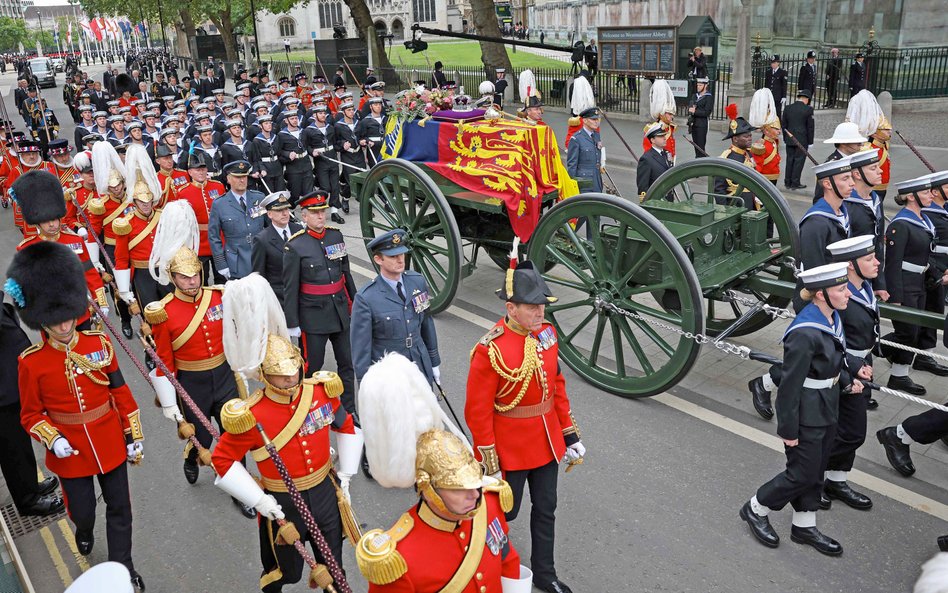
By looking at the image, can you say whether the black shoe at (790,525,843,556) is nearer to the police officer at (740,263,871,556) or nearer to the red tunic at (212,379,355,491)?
the police officer at (740,263,871,556)

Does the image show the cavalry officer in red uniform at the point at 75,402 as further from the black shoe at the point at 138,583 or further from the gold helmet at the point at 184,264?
the gold helmet at the point at 184,264

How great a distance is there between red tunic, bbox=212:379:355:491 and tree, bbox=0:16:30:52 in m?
118

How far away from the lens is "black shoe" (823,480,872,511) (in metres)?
4.60

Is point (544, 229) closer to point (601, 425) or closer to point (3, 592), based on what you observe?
point (601, 425)

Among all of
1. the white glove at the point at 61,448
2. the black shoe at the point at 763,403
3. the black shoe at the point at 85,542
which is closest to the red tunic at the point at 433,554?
the white glove at the point at 61,448

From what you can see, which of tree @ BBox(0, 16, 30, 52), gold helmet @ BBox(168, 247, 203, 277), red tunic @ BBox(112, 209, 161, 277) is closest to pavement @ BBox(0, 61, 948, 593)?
red tunic @ BBox(112, 209, 161, 277)

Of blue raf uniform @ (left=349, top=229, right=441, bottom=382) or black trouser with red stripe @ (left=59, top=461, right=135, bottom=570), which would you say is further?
blue raf uniform @ (left=349, top=229, right=441, bottom=382)

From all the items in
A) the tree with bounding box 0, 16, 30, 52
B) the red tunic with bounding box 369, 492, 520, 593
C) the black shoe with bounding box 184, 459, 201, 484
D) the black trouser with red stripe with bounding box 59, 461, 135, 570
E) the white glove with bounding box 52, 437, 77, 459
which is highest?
the tree with bounding box 0, 16, 30, 52

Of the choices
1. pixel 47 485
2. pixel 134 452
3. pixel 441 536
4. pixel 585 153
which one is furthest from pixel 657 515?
pixel 585 153

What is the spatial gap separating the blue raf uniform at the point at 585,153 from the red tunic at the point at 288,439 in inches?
229

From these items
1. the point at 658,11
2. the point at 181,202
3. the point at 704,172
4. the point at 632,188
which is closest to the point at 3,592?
the point at 181,202

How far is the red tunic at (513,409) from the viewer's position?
3.76m

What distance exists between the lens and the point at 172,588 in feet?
14.1

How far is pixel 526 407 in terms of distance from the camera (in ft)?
12.6
